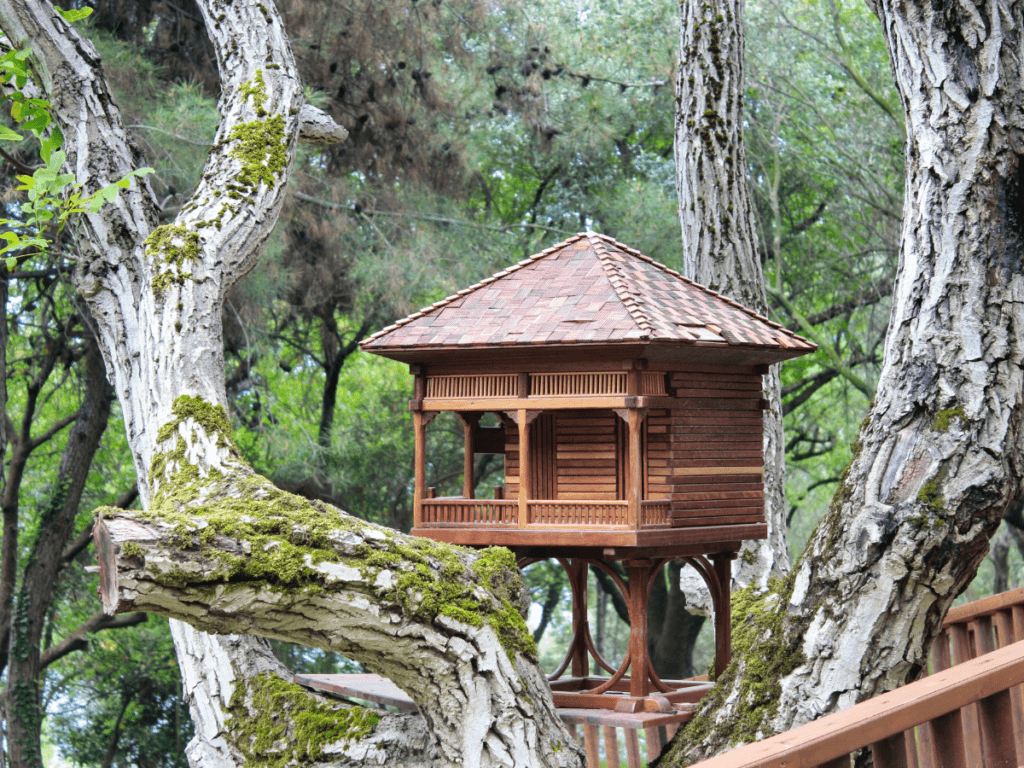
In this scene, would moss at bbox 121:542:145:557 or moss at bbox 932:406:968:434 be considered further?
moss at bbox 932:406:968:434

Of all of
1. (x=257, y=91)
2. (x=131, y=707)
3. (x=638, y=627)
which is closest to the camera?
(x=638, y=627)

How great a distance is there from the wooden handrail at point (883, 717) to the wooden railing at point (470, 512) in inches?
64.3

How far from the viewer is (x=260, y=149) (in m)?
3.94

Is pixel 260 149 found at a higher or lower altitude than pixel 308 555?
higher

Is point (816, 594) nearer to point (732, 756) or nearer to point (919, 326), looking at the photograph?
point (919, 326)

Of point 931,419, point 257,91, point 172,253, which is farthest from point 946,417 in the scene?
point 257,91

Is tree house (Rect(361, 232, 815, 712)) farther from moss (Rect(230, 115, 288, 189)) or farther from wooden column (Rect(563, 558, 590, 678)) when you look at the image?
moss (Rect(230, 115, 288, 189))

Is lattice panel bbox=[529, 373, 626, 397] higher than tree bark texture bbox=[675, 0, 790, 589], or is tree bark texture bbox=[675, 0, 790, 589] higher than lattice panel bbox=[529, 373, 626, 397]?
tree bark texture bbox=[675, 0, 790, 589]

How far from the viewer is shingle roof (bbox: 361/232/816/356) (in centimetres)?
307

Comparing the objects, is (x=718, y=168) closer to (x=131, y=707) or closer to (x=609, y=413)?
(x=609, y=413)

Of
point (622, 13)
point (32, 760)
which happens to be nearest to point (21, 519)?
point (32, 760)

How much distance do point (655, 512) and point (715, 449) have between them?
39 cm

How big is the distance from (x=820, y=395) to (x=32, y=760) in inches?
465

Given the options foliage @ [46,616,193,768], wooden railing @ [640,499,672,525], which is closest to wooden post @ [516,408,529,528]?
wooden railing @ [640,499,672,525]
